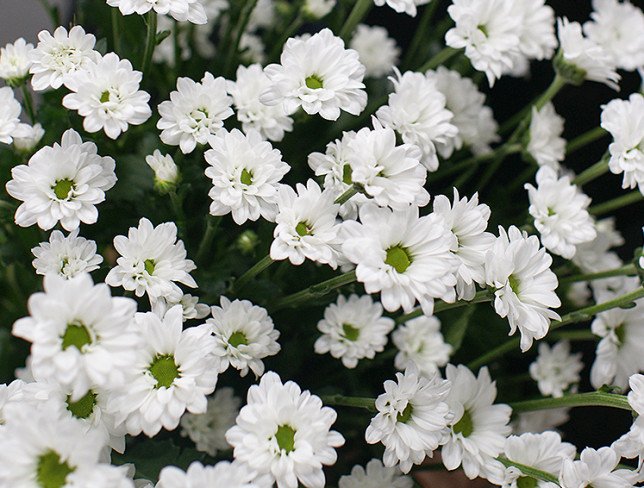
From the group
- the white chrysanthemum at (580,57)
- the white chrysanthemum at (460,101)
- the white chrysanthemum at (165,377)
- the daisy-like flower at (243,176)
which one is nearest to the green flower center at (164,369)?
the white chrysanthemum at (165,377)

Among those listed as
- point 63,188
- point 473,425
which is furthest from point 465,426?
point 63,188

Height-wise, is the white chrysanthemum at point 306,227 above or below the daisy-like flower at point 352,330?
above

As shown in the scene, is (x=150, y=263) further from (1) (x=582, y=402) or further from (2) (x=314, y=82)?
(1) (x=582, y=402)

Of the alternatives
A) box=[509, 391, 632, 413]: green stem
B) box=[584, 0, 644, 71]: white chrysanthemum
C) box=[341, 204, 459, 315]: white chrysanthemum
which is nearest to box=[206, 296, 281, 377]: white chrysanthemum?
box=[341, 204, 459, 315]: white chrysanthemum

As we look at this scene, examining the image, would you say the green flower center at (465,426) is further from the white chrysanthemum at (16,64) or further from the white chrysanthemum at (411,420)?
the white chrysanthemum at (16,64)

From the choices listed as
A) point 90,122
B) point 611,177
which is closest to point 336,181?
point 90,122

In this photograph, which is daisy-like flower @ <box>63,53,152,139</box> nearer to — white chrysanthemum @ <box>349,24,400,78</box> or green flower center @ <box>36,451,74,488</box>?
green flower center @ <box>36,451,74,488</box>

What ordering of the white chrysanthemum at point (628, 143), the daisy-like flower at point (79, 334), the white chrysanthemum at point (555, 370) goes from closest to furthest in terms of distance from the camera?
the daisy-like flower at point (79, 334) → the white chrysanthemum at point (628, 143) → the white chrysanthemum at point (555, 370)
